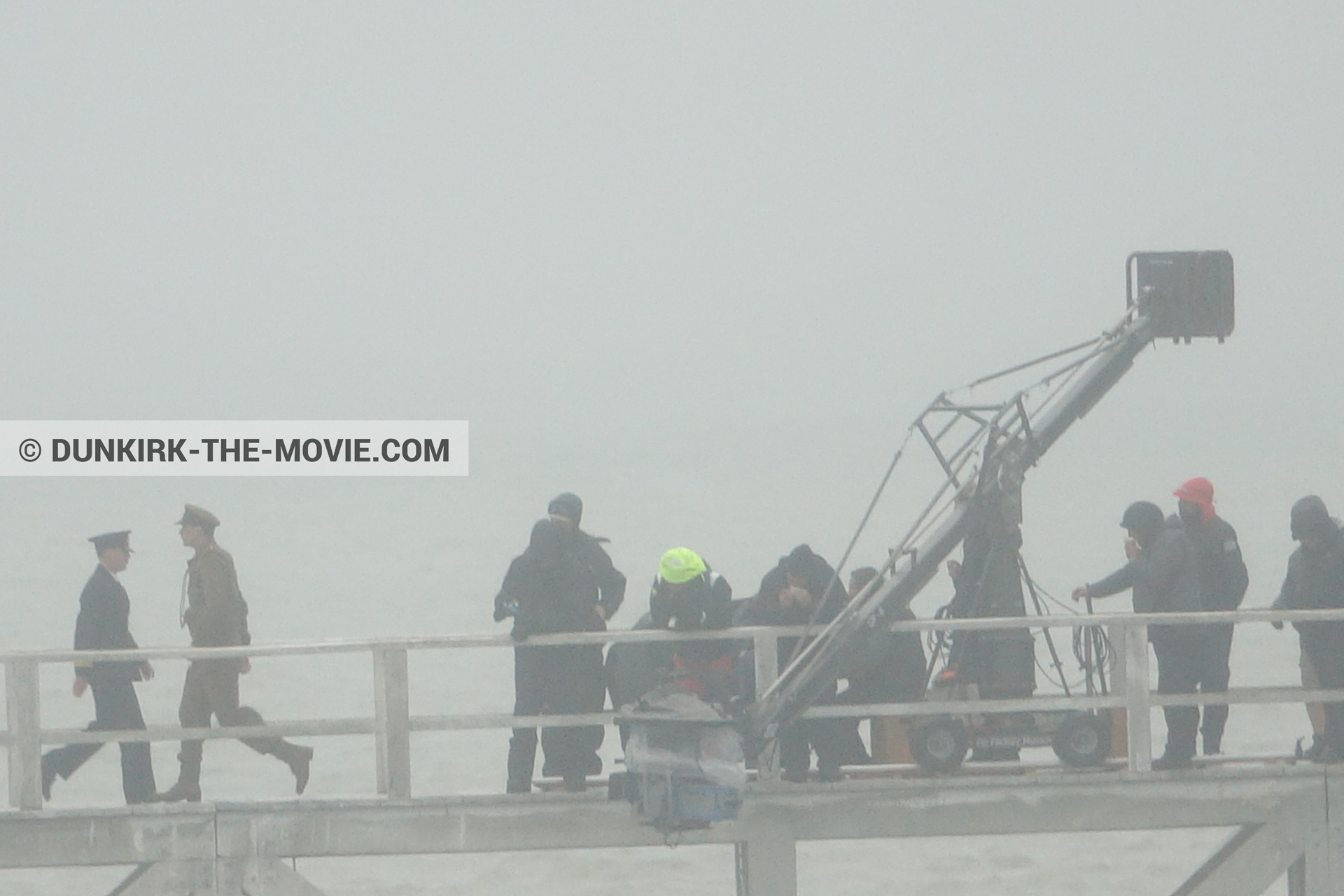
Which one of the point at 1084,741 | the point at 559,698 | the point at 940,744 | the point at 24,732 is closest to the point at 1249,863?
the point at 1084,741

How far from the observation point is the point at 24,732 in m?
10.6

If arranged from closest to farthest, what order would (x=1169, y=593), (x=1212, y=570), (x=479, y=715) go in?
(x=479, y=715) < (x=1169, y=593) < (x=1212, y=570)

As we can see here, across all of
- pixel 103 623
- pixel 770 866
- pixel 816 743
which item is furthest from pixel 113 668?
pixel 816 743

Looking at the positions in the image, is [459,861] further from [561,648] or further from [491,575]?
[491,575]

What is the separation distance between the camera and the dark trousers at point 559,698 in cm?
Result: 1079

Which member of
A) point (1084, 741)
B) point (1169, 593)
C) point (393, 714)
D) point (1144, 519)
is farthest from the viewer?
point (1084, 741)

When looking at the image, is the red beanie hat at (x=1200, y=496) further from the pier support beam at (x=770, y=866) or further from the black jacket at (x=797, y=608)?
the pier support beam at (x=770, y=866)

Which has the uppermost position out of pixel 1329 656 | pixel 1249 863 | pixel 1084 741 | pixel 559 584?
pixel 559 584

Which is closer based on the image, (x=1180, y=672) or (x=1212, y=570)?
(x=1180, y=672)

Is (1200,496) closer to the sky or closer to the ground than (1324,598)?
closer to the sky

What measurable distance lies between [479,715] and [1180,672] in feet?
12.4

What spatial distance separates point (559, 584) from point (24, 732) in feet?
9.45

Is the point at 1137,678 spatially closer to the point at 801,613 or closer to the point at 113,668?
the point at 801,613

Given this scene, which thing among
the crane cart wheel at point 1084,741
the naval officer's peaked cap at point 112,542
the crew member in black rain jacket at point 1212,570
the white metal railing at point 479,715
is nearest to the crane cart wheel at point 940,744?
the white metal railing at point 479,715
